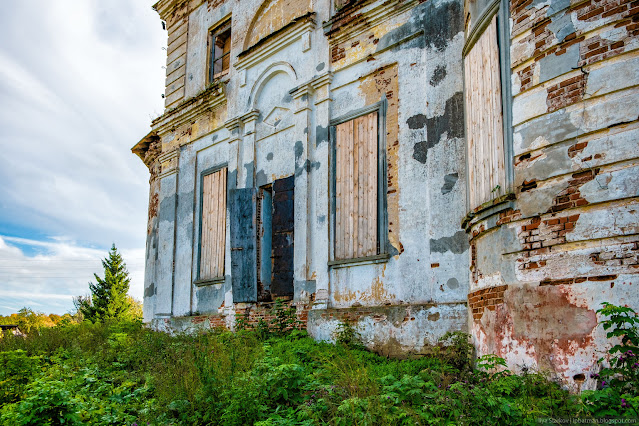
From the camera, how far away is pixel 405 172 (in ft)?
25.9

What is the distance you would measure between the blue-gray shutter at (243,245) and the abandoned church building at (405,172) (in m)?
0.03

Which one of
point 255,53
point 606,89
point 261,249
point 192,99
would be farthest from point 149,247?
point 606,89

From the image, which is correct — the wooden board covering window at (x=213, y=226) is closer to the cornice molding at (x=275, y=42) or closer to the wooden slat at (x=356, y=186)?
the cornice molding at (x=275, y=42)

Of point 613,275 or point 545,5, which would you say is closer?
point 613,275

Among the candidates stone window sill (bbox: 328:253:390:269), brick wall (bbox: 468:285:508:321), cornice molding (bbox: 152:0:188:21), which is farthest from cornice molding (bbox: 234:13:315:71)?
brick wall (bbox: 468:285:508:321)

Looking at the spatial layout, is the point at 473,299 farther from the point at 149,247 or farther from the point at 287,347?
the point at 149,247

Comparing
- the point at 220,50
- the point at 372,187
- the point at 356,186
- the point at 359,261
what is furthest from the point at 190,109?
the point at 359,261

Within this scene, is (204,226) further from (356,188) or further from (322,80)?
(356,188)

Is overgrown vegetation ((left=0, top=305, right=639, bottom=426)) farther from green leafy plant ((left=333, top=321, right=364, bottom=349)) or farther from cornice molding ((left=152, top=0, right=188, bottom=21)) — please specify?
cornice molding ((left=152, top=0, right=188, bottom=21))

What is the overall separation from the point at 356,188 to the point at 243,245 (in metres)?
2.95

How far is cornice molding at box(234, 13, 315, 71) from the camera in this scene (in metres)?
9.92

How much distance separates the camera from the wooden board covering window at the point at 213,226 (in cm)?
1161

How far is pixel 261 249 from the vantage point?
33.9 feet

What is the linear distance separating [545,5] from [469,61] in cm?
157
